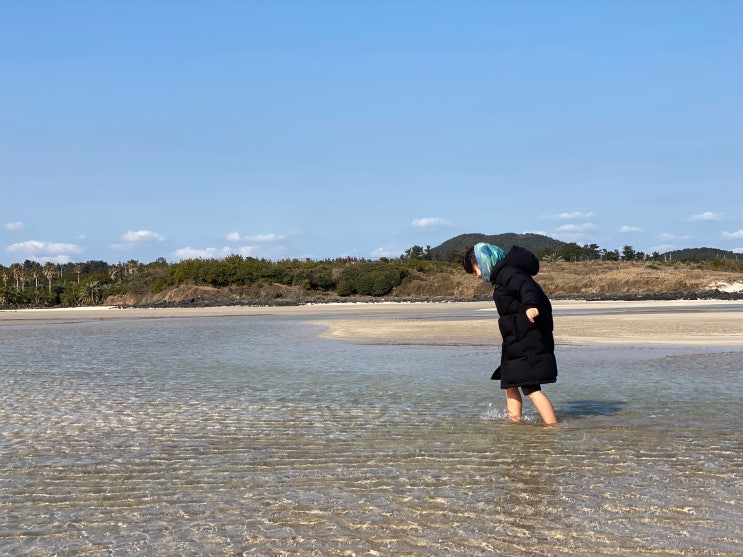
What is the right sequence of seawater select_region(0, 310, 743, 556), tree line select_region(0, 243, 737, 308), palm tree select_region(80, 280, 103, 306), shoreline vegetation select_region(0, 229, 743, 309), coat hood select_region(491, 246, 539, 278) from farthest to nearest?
palm tree select_region(80, 280, 103, 306) < tree line select_region(0, 243, 737, 308) < shoreline vegetation select_region(0, 229, 743, 309) < coat hood select_region(491, 246, 539, 278) < seawater select_region(0, 310, 743, 556)

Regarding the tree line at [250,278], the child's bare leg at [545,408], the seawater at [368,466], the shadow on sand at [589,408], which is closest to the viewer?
the seawater at [368,466]

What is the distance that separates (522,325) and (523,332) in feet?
0.25

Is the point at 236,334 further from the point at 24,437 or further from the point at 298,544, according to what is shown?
the point at 298,544

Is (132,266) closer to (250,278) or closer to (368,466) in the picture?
(250,278)

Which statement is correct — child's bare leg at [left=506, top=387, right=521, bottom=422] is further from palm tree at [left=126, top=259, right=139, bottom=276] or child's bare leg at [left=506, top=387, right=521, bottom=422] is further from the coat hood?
palm tree at [left=126, top=259, right=139, bottom=276]

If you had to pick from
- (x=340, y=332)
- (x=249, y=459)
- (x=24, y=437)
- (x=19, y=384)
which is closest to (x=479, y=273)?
(x=249, y=459)

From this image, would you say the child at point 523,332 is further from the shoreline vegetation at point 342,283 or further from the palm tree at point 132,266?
the palm tree at point 132,266

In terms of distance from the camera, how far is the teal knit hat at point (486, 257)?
25.9 ft

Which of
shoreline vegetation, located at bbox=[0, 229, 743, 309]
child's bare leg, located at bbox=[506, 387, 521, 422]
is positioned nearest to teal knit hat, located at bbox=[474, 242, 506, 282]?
child's bare leg, located at bbox=[506, 387, 521, 422]

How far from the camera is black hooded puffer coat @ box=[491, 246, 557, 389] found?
752 centimetres

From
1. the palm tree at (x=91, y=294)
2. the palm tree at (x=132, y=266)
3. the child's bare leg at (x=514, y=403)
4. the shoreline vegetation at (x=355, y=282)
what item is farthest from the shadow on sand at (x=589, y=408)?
the palm tree at (x=132, y=266)

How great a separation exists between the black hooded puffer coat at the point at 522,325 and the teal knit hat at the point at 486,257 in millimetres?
122

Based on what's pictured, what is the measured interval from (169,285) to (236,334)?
195ft

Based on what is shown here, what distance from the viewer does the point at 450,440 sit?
22.4 ft
